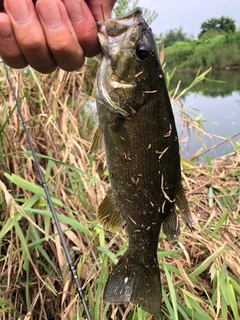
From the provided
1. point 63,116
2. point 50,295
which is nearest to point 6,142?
point 63,116

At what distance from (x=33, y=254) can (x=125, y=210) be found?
2.95 feet

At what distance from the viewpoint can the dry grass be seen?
174 cm

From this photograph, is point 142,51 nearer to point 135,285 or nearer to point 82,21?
point 82,21

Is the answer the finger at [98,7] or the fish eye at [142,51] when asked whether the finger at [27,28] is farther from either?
the fish eye at [142,51]

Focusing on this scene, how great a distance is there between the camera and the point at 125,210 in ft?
4.58

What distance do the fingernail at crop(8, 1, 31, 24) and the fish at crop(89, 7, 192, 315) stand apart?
0.25m

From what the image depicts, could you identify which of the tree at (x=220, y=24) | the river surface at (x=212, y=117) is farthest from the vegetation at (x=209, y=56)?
the tree at (x=220, y=24)

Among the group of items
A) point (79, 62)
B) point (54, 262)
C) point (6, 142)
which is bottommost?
point (54, 262)

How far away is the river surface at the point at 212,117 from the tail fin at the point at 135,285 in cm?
176

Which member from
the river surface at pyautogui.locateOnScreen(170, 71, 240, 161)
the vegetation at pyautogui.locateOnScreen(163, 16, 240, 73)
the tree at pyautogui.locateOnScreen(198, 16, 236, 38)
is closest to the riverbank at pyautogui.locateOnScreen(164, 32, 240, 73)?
the vegetation at pyautogui.locateOnScreen(163, 16, 240, 73)

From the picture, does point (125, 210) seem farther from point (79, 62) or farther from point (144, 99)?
point (79, 62)

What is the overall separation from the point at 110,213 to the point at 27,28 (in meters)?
0.75

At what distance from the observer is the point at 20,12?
3.24 feet

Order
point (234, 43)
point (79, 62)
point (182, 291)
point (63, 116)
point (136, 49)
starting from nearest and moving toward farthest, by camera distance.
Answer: point (79, 62)
point (136, 49)
point (182, 291)
point (63, 116)
point (234, 43)
